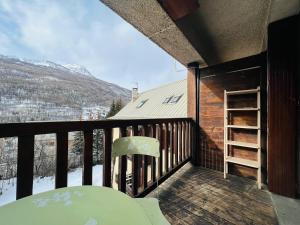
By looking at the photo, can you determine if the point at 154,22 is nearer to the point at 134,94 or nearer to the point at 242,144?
the point at 242,144

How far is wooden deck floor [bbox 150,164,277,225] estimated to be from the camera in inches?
66.2

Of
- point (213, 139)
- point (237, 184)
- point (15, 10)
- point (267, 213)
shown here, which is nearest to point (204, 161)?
point (213, 139)

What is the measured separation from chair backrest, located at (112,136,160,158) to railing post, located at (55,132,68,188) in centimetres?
37

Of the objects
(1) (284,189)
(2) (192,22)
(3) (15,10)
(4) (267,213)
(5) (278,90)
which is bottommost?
(4) (267,213)

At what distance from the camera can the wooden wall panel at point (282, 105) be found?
199cm

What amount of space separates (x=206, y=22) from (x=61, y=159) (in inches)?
94.4

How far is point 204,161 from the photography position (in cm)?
331

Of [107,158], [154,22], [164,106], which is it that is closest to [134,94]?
[164,106]

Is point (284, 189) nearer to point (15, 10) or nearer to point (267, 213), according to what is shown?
point (267, 213)

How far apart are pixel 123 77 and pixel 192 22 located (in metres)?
24.1

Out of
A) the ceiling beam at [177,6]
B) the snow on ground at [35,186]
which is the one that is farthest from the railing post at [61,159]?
the ceiling beam at [177,6]

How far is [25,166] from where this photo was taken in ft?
3.28

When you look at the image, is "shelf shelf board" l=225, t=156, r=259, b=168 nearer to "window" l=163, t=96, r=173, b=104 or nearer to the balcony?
the balcony

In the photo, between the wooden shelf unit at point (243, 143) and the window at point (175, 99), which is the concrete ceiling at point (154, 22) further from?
the window at point (175, 99)
